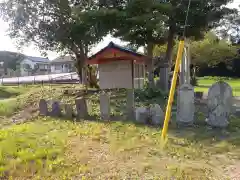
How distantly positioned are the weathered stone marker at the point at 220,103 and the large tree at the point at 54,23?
6899 millimetres

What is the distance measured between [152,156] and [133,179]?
1.02 meters

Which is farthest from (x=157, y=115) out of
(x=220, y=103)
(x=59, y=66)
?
(x=59, y=66)

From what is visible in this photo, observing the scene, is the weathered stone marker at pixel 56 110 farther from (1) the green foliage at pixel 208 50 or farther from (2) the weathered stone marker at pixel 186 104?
(1) the green foliage at pixel 208 50

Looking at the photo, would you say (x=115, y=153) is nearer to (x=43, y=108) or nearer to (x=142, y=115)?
(x=142, y=115)

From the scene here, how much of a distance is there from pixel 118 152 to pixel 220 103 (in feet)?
10.2

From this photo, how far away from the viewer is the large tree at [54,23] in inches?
515

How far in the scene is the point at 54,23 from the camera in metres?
14.8

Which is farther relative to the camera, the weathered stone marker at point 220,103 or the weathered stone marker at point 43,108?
the weathered stone marker at point 43,108

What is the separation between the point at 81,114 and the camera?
8758 mm

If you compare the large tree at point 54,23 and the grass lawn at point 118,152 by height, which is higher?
the large tree at point 54,23

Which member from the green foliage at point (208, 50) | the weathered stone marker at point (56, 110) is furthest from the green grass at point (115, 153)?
the green foliage at point (208, 50)

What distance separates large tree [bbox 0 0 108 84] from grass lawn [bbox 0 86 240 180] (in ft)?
21.9

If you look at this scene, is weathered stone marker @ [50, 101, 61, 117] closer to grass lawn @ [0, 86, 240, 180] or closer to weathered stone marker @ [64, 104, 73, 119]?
weathered stone marker @ [64, 104, 73, 119]

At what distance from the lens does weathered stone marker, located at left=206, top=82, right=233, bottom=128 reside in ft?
22.2
